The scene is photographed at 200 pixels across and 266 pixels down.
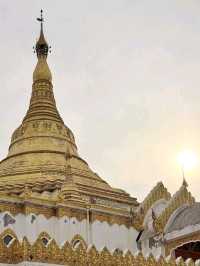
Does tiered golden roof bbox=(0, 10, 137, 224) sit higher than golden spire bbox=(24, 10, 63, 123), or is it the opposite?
golden spire bbox=(24, 10, 63, 123)

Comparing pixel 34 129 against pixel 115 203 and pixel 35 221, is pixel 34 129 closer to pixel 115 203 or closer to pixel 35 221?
pixel 115 203

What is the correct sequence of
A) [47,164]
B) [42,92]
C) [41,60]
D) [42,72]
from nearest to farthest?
1. [47,164]
2. [42,92]
3. [42,72]
4. [41,60]

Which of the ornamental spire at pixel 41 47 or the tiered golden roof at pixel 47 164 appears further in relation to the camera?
the ornamental spire at pixel 41 47

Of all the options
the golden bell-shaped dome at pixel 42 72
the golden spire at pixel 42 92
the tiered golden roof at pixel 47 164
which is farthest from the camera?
the golden bell-shaped dome at pixel 42 72

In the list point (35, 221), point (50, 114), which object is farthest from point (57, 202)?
point (50, 114)

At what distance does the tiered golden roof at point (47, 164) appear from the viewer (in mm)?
28969

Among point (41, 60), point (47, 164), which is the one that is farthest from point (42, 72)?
point (47, 164)

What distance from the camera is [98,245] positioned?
25859mm

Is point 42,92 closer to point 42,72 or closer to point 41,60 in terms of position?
point 42,72

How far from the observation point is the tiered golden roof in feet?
95.0

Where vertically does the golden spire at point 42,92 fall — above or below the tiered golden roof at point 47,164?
above

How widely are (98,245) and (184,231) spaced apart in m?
3.90

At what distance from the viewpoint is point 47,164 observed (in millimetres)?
31891

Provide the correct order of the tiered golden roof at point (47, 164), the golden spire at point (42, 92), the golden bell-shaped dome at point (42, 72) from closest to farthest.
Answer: the tiered golden roof at point (47, 164) < the golden spire at point (42, 92) < the golden bell-shaped dome at point (42, 72)
